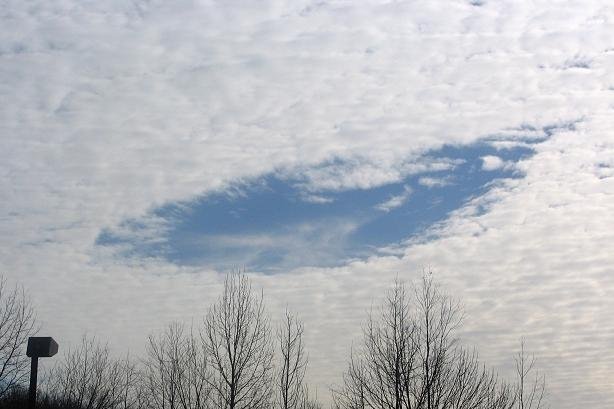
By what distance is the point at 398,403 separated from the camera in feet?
55.9

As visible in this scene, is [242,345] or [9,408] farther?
[9,408]

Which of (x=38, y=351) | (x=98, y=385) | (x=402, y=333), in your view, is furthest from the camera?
(x=98, y=385)

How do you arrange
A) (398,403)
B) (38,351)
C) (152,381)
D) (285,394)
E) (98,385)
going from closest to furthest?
(38,351) → (398,403) → (285,394) → (152,381) → (98,385)

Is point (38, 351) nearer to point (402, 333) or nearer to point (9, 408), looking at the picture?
point (402, 333)

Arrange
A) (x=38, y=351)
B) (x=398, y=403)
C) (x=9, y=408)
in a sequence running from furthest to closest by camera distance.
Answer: (x=9, y=408)
(x=398, y=403)
(x=38, y=351)

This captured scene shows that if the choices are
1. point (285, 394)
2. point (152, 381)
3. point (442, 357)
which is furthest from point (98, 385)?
point (442, 357)

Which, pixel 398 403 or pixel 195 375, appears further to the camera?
pixel 195 375

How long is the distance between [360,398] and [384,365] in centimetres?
114

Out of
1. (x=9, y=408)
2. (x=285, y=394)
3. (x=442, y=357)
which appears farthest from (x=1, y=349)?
(x=9, y=408)

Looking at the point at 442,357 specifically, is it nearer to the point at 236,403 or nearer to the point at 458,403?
the point at 458,403

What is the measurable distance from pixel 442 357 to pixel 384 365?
1.40m

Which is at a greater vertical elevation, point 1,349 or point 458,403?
point 1,349

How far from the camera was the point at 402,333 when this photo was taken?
715 inches

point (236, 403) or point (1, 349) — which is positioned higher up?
point (1, 349)
